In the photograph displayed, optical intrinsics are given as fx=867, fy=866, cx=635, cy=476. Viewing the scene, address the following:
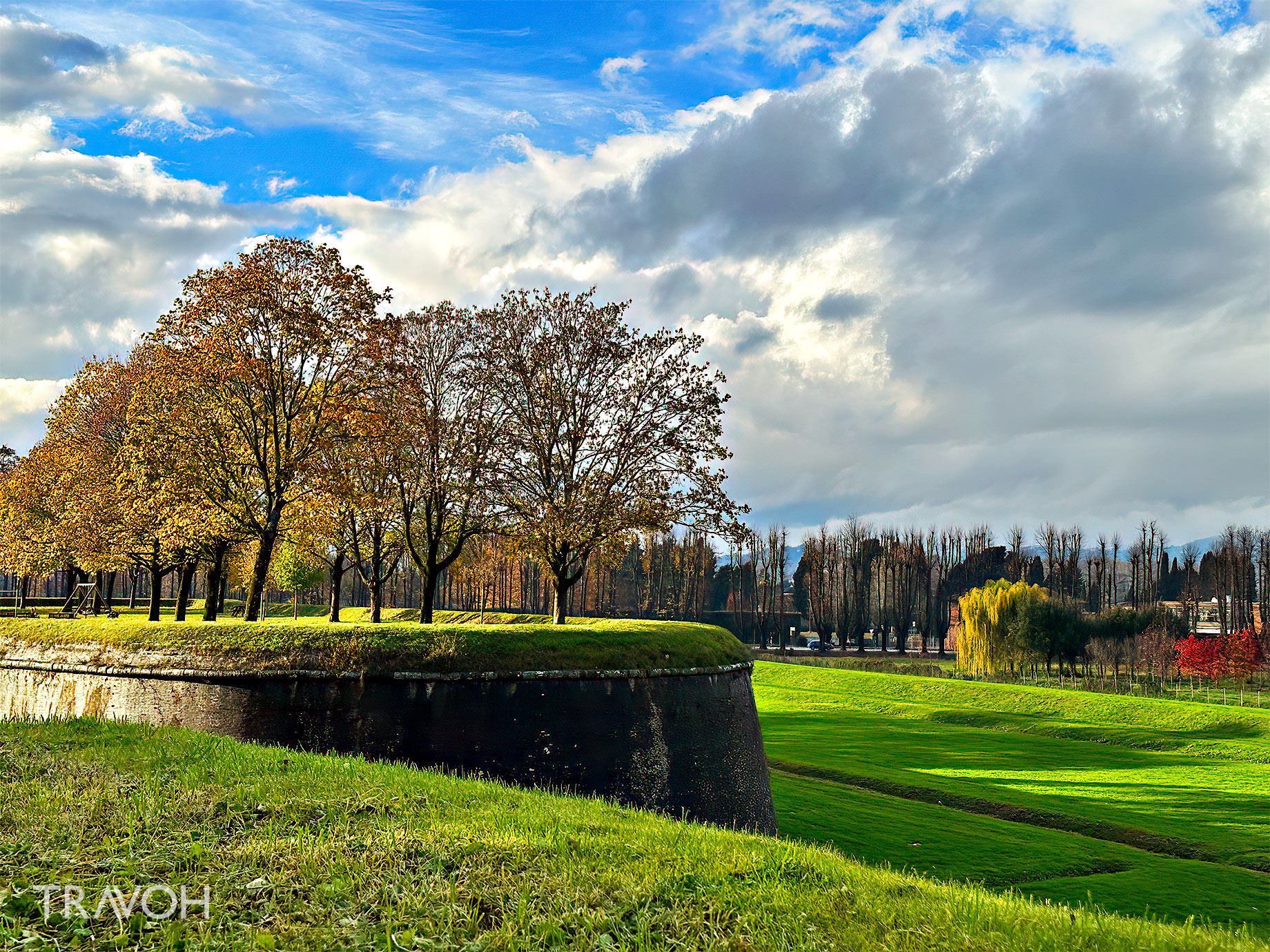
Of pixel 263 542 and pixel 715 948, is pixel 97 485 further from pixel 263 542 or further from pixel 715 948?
pixel 715 948

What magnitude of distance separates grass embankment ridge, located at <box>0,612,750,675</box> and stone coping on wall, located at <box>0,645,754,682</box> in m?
0.08

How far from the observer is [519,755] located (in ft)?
60.2

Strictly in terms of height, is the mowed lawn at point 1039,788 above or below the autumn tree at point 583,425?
below

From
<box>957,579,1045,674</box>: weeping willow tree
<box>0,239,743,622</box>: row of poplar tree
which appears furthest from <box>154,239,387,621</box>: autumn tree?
<box>957,579,1045,674</box>: weeping willow tree

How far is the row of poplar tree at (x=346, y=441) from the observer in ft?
85.5

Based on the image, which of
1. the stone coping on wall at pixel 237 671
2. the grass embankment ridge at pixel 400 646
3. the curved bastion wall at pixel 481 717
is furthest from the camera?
the grass embankment ridge at pixel 400 646

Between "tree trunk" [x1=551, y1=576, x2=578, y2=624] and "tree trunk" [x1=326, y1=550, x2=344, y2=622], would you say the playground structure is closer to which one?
"tree trunk" [x1=326, y1=550, x2=344, y2=622]

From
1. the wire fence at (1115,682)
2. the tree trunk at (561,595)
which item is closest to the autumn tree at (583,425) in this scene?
the tree trunk at (561,595)

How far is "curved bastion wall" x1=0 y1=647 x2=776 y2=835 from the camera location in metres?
18.3

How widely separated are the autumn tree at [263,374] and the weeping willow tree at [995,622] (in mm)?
56623

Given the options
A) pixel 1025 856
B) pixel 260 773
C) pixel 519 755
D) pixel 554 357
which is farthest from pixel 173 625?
pixel 1025 856

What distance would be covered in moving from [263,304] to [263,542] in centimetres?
706

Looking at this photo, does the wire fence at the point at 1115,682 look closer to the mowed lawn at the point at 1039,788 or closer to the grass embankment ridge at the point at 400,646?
the mowed lawn at the point at 1039,788

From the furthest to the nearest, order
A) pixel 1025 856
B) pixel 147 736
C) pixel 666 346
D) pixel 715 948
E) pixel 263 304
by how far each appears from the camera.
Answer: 1. pixel 666 346
2. pixel 263 304
3. pixel 1025 856
4. pixel 147 736
5. pixel 715 948
